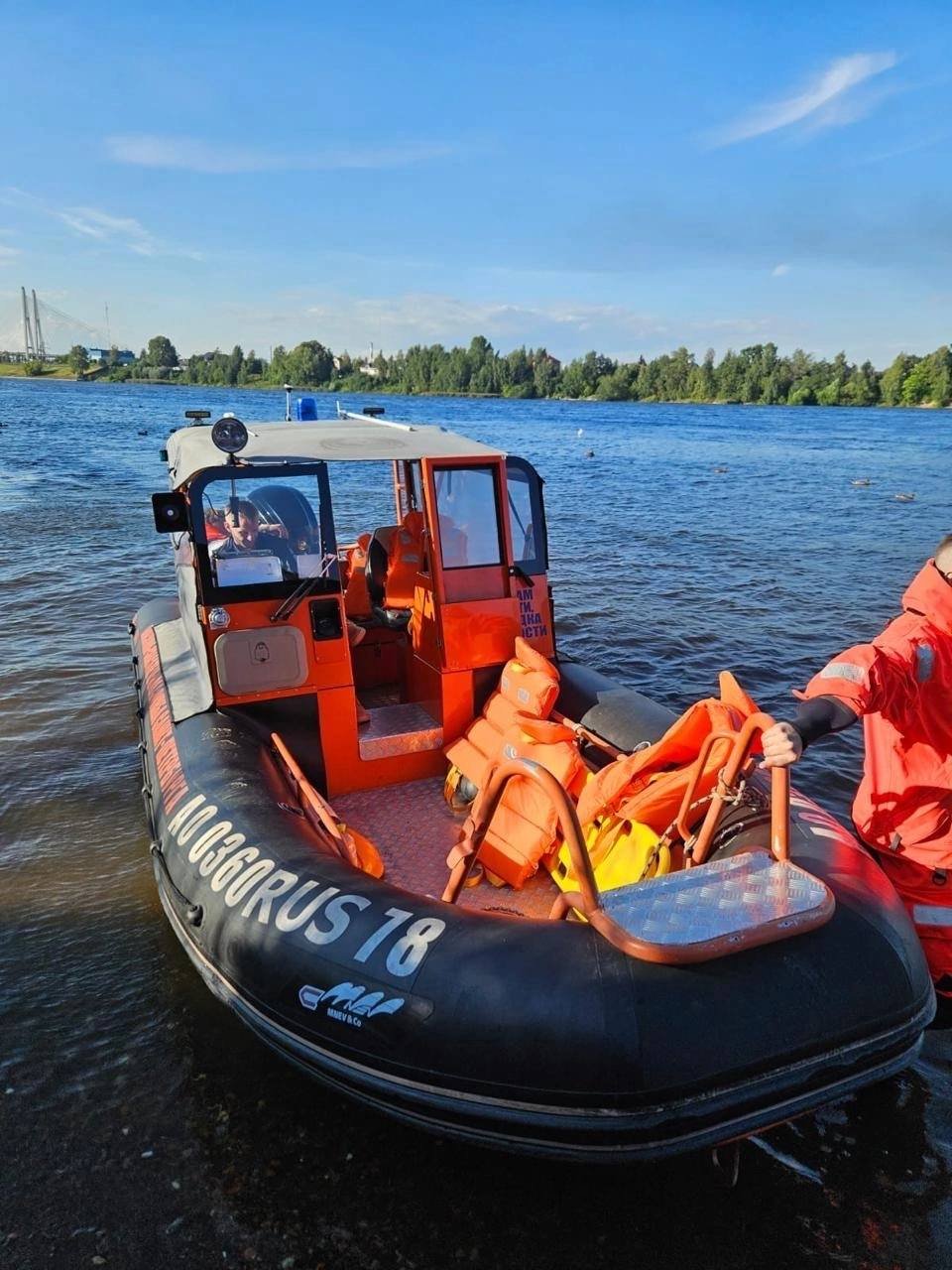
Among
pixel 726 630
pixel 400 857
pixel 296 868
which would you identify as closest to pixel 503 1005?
pixel 296 868

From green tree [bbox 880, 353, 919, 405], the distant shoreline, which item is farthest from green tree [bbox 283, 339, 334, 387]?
green tree [bbox 880, 353, 919, 405]

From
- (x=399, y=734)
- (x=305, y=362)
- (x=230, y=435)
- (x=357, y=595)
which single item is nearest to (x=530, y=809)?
(x=399, y=734)

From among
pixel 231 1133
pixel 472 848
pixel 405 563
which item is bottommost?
pixel 231 1133

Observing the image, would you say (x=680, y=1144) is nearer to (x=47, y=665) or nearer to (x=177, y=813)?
(x=177, y=813)

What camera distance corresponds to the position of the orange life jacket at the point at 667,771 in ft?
12.2

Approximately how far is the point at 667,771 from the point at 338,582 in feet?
7.68

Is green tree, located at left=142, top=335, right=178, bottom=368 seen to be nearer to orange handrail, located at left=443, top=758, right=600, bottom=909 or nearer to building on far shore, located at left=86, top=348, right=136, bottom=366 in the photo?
building on far shore, located at left=86, top=348, right=136, bottom=366

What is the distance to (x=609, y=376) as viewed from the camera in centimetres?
10925

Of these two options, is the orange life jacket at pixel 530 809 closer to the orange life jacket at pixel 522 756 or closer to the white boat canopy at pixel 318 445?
the orange life jacket at pixel 522 756

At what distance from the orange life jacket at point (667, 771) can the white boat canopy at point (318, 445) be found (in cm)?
235

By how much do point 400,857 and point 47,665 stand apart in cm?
640

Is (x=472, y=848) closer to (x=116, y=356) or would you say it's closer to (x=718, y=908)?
(x=718, y=908)

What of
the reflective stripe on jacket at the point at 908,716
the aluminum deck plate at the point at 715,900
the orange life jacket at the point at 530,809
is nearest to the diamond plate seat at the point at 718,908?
the aluminum deck plate at the point at 715,900

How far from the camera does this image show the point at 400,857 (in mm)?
5059
